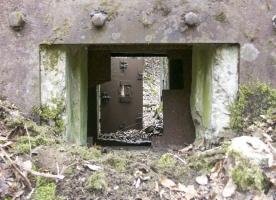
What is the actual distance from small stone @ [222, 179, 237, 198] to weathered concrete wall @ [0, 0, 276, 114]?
3.62 ft

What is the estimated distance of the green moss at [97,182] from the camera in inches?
102

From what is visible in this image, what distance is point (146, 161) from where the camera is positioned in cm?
307

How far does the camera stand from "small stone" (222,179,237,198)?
253cm

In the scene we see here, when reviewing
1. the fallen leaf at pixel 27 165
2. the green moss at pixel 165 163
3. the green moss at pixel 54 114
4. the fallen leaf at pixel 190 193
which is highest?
the green moss at pixel 54 114

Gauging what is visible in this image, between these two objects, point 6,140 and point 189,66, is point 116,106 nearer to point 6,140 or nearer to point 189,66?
point 189,66

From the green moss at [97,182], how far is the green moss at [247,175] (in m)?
0.62

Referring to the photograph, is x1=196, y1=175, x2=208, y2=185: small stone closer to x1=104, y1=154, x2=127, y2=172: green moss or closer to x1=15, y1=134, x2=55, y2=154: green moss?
x1=104, y1=154, x2=127, y2=172: green moss

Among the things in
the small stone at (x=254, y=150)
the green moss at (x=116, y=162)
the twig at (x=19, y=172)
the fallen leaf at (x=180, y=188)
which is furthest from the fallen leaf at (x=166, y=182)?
the twig at (x=19, y=172)

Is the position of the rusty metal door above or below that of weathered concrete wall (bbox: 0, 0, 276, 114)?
below

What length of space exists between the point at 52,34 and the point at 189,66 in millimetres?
1912

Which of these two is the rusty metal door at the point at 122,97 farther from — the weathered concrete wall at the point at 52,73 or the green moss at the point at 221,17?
the green moss at the point at 221,17

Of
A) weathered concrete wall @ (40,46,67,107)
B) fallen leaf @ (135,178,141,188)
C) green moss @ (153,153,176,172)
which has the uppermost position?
weathered concrete wall @ (40,46,67,107)

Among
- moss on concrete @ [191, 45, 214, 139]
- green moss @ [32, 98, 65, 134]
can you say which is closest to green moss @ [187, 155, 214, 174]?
moss on concrete @ [191, 45, 214, 139]

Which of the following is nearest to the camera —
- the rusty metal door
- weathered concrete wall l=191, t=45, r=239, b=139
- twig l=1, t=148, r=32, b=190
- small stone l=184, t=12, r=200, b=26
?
twig l=1, t=148, r=32, b=190
